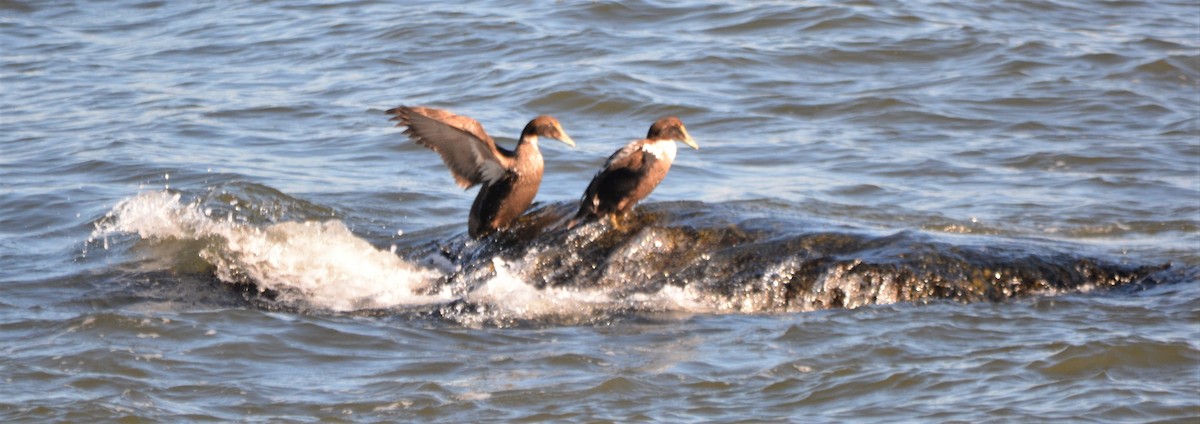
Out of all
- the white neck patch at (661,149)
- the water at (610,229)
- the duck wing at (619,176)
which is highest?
the white neck patch at (661,149)

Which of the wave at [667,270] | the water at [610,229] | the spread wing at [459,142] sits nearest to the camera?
the water at [610,229]

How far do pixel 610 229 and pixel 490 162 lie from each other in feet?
1.73

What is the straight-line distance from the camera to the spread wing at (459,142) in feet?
19.9

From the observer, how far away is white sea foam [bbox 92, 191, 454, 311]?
6.14 m

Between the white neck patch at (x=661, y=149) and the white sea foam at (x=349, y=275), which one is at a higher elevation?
the white neck patch at (x=661, y=149)

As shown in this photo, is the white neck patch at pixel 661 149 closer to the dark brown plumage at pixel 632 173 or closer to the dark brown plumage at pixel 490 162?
the dark brown plumage at pixel 632 173

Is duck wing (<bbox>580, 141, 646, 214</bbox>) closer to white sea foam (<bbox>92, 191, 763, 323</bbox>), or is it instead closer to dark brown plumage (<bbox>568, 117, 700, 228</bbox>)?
dark brown plumage (<bbox>568, 117, 700, 228</bbox>)

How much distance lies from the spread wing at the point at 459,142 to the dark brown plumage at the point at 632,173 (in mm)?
395

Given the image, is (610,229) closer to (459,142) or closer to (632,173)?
A: (632,173)

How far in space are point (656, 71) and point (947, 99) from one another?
2.02 m

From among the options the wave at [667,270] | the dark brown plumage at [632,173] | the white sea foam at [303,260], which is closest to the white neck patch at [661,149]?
the dark brown plumage at [632,173]

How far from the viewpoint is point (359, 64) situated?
11914 millimetres

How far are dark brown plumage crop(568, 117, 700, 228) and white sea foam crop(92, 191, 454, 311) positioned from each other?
2.19 feet

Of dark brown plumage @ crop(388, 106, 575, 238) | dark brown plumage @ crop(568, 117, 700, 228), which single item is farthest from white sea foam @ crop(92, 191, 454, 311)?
dark brown plumage @ crop(568, 117, 700, 228)
